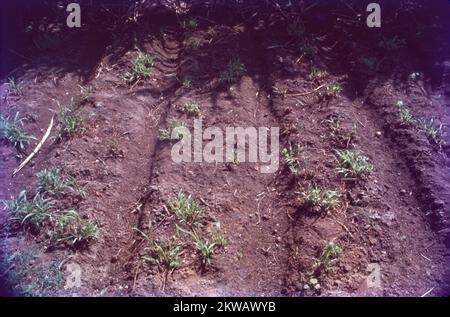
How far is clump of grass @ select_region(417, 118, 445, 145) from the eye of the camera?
3.57 m

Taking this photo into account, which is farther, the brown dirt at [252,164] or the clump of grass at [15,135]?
the clump of grass at [15,135]

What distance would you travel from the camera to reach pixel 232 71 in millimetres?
4152

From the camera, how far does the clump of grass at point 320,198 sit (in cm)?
313

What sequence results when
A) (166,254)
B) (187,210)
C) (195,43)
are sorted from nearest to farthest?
(166,254)
(187,210)
(195,43)

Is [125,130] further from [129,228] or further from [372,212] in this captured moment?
[372,212]

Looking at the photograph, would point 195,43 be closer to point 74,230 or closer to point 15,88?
point 15,88

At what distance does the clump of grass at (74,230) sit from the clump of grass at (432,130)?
2928 millimetres

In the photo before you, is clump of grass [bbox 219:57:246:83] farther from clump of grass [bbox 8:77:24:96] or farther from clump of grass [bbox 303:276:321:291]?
clump of grass [bbox 303:276:321:291]

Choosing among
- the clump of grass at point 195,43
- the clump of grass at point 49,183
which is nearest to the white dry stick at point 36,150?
the clump of grass at point 49,183

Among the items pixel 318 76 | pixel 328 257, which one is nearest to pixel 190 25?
pixel 318 76

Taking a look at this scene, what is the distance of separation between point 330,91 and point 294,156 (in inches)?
35.3

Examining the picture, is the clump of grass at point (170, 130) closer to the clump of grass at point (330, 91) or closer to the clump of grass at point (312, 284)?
the clump of grass at point (330, 91)

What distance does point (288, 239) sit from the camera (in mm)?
3068

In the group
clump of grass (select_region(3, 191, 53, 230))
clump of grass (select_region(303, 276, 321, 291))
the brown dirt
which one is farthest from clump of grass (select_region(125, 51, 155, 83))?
clump of grass (select_region(303, 276, 321, 291))
